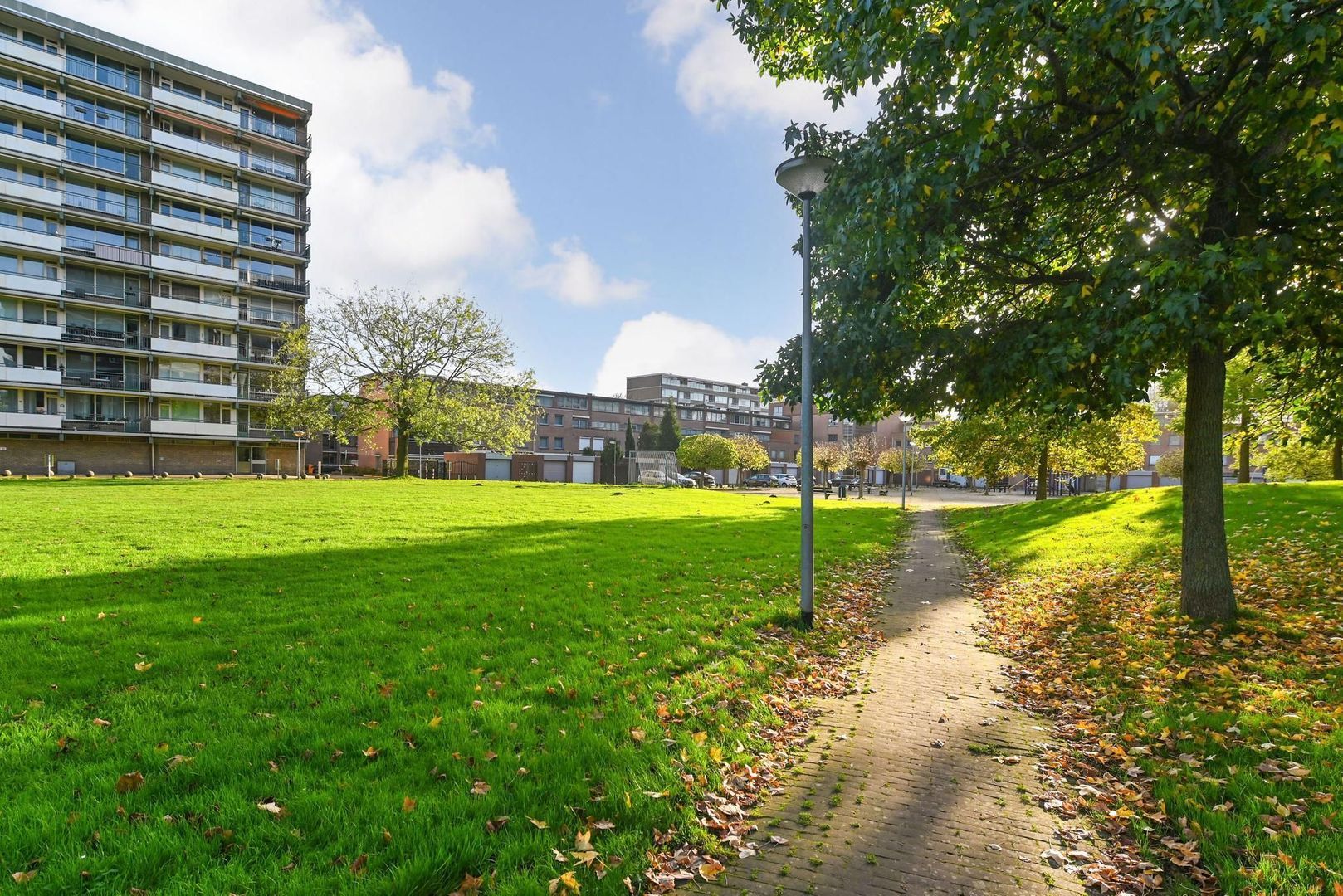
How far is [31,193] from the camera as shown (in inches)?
1533

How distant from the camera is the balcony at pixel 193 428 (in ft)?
141

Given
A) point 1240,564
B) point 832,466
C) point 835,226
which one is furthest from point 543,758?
point 832,466

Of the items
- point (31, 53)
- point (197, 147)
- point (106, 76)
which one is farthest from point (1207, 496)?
point (106, 76)

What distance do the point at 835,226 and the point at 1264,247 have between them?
13.1ft

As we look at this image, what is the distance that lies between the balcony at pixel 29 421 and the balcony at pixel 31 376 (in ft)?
6.39

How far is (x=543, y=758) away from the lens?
427cm

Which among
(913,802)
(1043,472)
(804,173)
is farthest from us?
(1043,472)

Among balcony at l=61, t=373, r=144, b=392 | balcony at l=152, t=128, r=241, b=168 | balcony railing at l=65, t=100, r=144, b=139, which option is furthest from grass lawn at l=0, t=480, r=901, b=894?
balcony railing at l=65, t=100, r=144, b=139

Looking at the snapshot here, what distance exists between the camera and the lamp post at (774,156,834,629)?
767 centimetres

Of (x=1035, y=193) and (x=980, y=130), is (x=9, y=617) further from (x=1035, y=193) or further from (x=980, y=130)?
(x=1035, y=193)

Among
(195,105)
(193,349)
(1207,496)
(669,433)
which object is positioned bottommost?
(1207,496)

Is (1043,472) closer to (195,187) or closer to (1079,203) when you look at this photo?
(1079,203)

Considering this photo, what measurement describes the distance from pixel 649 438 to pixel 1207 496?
8195cm

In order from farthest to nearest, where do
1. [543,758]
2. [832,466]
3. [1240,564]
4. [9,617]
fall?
[832,466], [1240,564], [9,617], [543,758]
